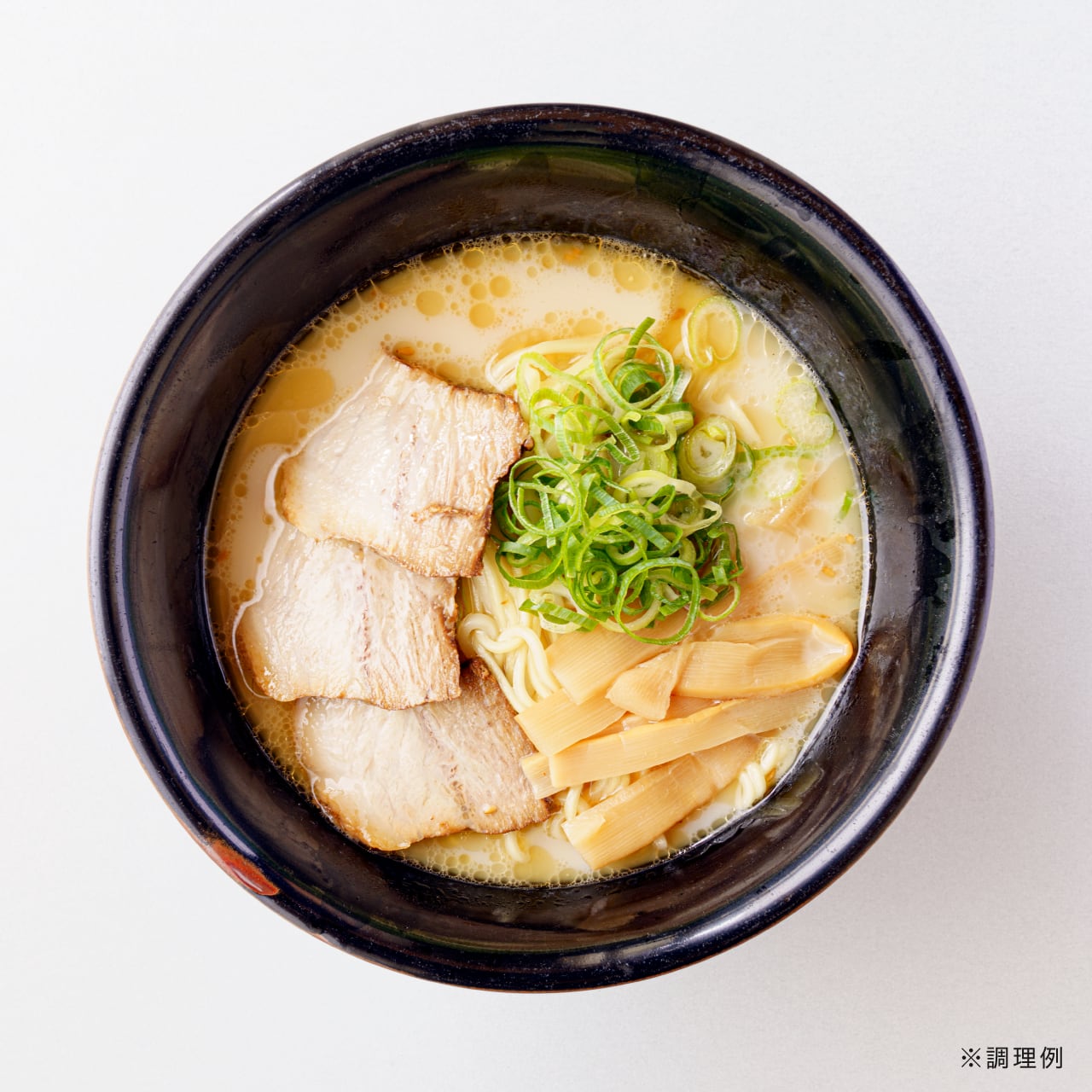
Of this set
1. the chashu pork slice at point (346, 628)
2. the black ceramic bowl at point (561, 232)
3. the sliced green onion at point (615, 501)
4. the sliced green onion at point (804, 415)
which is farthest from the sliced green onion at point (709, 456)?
the chashu pork slice at point (346, 628)

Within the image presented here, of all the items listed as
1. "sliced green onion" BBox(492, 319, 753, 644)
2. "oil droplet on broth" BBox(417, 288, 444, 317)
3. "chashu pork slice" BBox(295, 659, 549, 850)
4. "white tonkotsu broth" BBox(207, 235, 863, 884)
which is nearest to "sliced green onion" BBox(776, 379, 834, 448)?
"white tonkotsu broth" BBox(207, 235, 863, 884)

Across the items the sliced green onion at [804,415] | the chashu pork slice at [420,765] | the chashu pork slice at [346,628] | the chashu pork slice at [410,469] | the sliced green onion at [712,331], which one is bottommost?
the chashu pork slice at [420,765]

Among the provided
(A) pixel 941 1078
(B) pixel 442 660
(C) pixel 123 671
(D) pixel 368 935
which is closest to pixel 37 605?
(C) pixel 123 671

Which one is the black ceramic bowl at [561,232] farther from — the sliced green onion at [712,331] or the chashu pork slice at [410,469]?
the chashu pork slice at [410,469]

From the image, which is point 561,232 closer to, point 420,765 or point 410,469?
point 410,469

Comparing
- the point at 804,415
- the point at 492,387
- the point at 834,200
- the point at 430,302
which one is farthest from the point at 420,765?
the point at 834,200

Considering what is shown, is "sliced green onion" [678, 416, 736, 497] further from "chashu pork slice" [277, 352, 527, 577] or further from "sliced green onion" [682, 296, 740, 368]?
"chashu pork slice" [277, 352, 527, 577]
